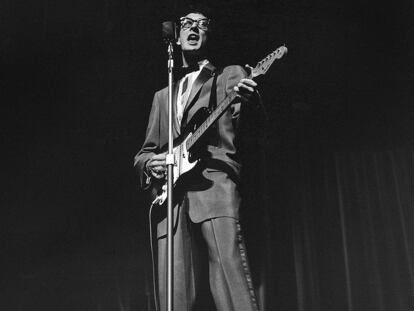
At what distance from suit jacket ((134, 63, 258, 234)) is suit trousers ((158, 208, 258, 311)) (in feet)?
0.20

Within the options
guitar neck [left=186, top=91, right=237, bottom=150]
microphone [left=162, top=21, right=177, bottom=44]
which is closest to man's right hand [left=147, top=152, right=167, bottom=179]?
guitar neck [left=186, top=91, right=237, bottom=150]

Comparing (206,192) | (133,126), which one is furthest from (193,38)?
(133,126)

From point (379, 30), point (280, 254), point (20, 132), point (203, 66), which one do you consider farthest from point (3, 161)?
point (379, 30)

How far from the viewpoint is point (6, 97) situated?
362 centimetres

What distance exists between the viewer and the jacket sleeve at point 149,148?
108 inches

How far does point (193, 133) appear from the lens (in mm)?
2605

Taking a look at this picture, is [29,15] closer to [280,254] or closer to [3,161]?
[3,161]

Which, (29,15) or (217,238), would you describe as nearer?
(217,238)

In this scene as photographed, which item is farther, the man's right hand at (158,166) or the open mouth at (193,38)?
the open mouth at (193,38)

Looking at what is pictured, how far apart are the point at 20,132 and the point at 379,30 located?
2183 millimetres

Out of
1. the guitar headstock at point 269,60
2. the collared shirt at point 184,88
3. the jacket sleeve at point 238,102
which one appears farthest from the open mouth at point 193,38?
the guitar headstock at point 269,60

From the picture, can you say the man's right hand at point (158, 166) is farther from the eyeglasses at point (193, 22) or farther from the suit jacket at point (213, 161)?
the eyeglasses at point (193, 22)

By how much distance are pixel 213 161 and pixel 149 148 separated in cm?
42

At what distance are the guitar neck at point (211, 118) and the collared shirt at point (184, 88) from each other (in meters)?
0.17
